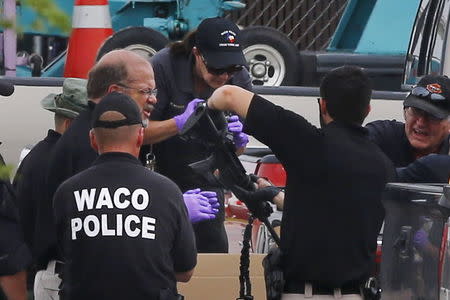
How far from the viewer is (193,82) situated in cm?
652

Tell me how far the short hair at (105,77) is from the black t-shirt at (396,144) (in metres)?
1.47

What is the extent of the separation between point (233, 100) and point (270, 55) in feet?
24.3

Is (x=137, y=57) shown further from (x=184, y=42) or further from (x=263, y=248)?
(x=263, y=248)

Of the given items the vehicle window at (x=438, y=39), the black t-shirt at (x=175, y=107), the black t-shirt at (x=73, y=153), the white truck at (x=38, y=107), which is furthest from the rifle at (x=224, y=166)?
the white truck at (x=38, y=107)

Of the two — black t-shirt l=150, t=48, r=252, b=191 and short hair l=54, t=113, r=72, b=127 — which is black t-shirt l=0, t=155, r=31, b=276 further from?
black t-shirt l=150, t=48, r=252, b=191

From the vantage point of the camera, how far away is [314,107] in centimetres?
1091

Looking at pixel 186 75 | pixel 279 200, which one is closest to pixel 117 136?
pixel 279 200

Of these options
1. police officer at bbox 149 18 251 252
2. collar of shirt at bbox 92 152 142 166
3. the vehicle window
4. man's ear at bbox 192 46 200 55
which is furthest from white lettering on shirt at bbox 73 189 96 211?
the vehicle window

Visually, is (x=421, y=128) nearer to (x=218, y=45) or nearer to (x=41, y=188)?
(x=218, y=45)

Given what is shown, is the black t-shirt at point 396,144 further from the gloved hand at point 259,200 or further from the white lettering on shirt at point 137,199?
the white lettering on shirt at point 137,199

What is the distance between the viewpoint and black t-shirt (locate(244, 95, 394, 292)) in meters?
5.07

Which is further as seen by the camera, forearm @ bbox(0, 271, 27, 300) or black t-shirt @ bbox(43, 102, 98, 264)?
forearm @ bbox(0, 271, 27, 300)

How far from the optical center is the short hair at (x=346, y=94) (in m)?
5.20

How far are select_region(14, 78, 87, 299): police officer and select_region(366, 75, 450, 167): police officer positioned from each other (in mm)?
1365
